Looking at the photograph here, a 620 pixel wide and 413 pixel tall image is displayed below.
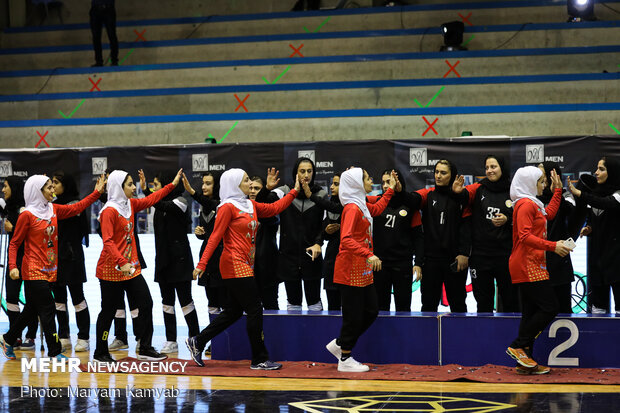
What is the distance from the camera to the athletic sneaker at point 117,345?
6.99 metres

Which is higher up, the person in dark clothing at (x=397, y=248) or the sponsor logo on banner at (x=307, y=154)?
the sponsor logo on banner at (x=307, y=154)

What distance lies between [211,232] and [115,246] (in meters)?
1.07

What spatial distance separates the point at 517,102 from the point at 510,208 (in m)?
4.29

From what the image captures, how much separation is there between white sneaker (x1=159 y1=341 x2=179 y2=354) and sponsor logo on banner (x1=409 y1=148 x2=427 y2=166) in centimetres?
278

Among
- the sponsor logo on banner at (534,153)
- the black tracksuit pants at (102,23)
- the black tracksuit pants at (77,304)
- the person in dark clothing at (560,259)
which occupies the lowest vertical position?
the black tracksuit pants at (77,304)

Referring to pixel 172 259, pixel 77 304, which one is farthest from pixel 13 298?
pixel 172 259

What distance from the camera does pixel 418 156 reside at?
7.15m

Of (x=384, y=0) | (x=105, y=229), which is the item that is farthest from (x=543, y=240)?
(x=384, y=0)

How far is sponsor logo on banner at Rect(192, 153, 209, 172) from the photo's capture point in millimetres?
7570

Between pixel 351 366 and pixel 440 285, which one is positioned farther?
pixel 440 285

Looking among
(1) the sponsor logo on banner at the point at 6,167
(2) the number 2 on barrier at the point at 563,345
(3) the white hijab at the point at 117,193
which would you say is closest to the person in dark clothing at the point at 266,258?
(3) the white hijab at the point at 117,193

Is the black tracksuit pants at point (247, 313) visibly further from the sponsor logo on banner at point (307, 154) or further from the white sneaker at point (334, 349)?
the sponsor logo on banner at point (307, 154)

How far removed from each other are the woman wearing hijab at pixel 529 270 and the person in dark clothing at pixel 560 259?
65 centimetres

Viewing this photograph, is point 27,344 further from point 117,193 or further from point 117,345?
point 117,193
